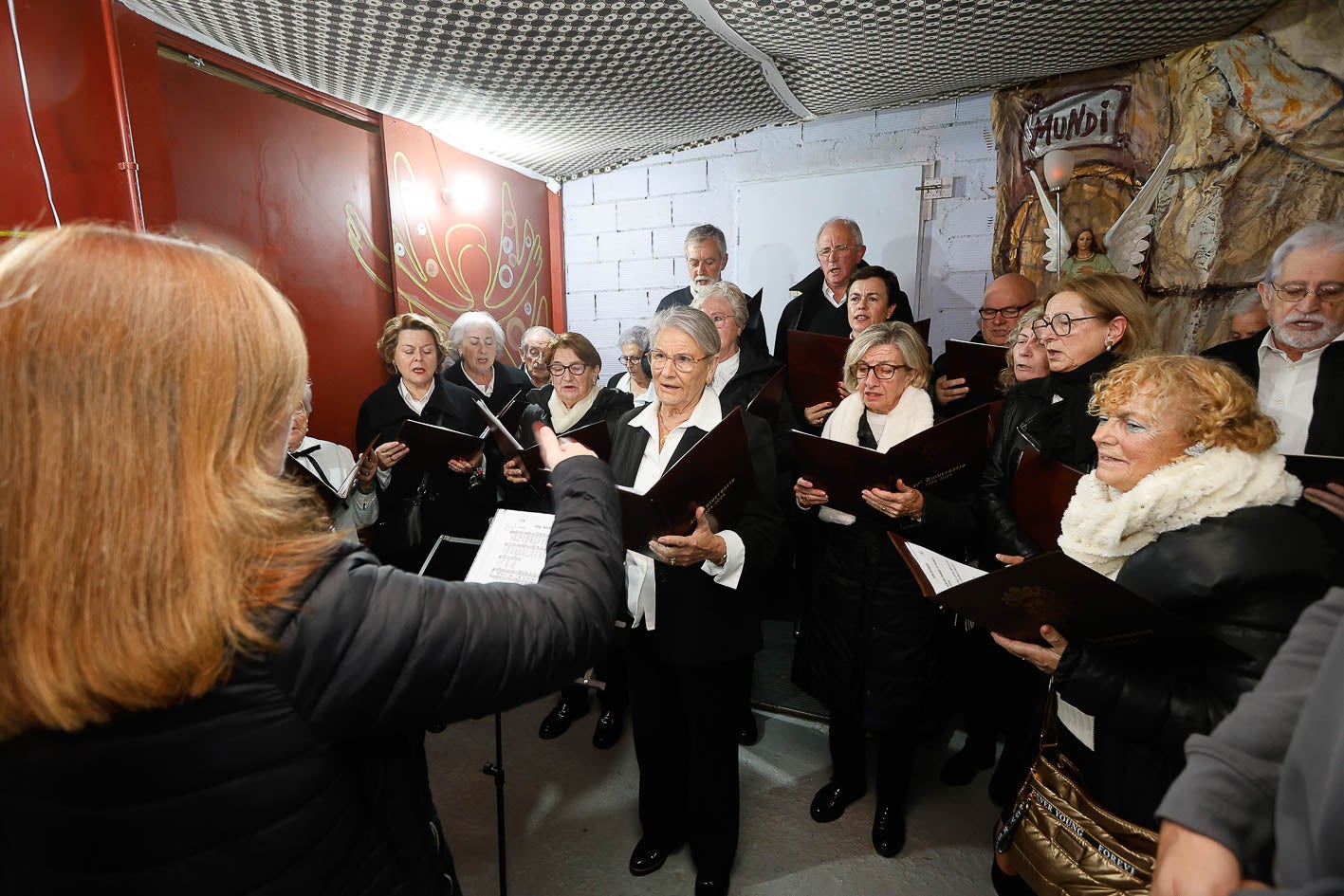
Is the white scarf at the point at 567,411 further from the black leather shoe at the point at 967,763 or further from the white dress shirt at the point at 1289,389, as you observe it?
the white dress shirt at the point at 1289,389

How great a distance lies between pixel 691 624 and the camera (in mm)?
1814

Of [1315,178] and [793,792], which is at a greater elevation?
[1315,178]

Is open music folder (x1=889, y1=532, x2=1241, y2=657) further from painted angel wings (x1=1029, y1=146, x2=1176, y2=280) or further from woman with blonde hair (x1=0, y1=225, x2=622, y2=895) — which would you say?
painted angel wings (x1=1029, y1=146, x2=1176, y2=280)

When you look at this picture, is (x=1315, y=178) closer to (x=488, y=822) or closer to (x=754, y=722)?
(x=754, y=722)

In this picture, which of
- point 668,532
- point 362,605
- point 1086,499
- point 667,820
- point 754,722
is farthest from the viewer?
point 754,722

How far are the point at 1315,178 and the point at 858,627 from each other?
314 cm


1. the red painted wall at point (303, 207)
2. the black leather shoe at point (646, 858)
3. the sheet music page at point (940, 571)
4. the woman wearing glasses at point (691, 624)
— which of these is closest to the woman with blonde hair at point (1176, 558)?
the sheet music page at point (940, 571)

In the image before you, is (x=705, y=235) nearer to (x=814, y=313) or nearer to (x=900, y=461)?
(x=814, y=313)

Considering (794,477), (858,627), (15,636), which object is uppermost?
(15,636)

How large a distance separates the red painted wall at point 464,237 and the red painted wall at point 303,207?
0.14 metres

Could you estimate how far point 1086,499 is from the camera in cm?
142

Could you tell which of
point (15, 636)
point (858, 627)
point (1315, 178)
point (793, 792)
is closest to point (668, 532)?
point (858, 627)

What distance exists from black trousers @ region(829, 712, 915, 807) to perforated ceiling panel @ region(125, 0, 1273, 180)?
106 inches

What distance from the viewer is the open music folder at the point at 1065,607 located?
42.8 inches
